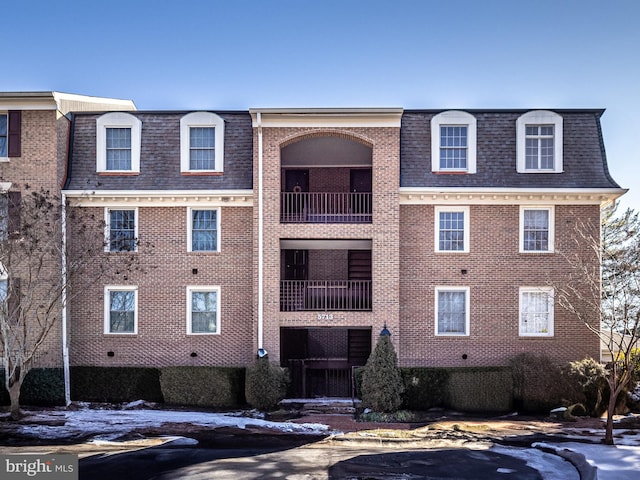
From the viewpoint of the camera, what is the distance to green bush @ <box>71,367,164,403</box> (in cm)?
1927

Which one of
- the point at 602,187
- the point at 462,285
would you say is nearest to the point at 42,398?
the point at 462,285

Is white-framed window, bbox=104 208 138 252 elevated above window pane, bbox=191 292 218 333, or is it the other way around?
white-framed window, bbox=104 208 138 252

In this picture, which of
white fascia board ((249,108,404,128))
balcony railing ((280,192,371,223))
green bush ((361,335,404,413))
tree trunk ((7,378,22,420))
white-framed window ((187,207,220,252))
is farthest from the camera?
balcony railing ((280,192,371,223))

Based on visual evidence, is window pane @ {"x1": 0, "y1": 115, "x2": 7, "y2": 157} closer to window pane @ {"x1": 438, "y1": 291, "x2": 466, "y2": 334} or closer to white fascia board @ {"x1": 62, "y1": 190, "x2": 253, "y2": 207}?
white fascia board @ {"x1": 62, "y1": 190, "x2": 253, "y2": 207}

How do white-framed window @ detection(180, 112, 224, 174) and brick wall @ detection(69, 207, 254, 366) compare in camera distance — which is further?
white-framed window @ detection(180, 112, 224, 174)

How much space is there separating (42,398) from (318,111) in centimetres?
1355

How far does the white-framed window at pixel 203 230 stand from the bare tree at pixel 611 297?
39.5 feet

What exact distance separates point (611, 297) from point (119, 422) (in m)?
15.1

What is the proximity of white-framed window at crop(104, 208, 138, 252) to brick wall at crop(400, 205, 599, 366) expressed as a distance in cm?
976

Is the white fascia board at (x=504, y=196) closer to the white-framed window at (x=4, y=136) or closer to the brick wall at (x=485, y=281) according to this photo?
the brick wall at (x=485, y=281)

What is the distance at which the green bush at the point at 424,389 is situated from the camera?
61.1 feet

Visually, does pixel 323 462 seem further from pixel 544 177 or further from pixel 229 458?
pixel 544 177

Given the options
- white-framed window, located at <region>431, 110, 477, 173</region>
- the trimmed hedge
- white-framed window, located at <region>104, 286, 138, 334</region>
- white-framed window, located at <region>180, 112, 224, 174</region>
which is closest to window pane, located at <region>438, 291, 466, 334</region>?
white-framed window, located at <region>431, 110, 477, 173</region>

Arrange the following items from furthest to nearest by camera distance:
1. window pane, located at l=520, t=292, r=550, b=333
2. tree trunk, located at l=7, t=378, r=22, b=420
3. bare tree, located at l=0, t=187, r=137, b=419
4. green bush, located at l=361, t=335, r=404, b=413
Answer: window pane, located at l=520, t=292, r=550, b=333 < green bush, located at l=361, t=335, r=404, b=413 < bare tree, located at l=0, t=187, r=137, b=419 < tree trunk, located at l=7, t=378, r=22, b=420
